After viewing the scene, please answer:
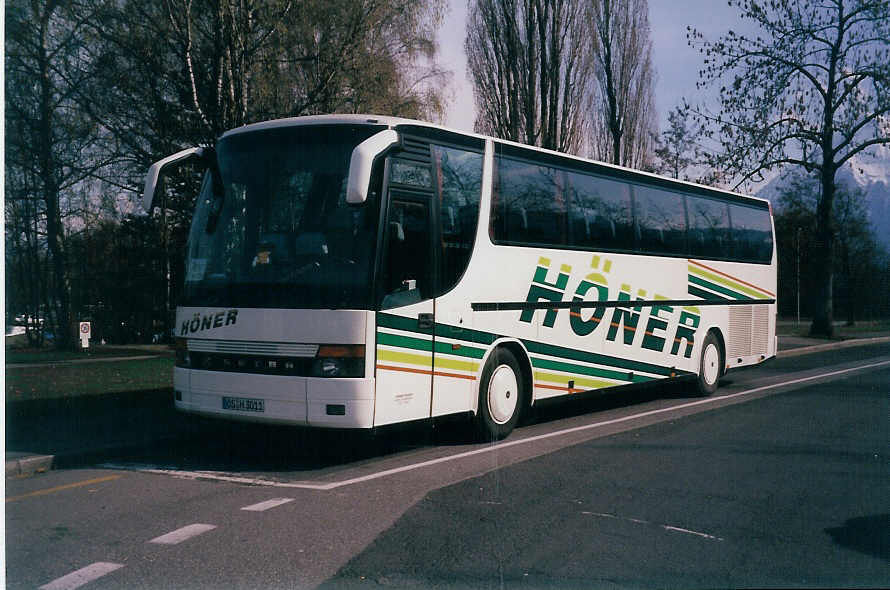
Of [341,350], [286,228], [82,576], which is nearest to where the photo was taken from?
[82,576]

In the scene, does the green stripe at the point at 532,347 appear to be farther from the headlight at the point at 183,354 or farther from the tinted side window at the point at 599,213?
the headlight at the point at 183,354

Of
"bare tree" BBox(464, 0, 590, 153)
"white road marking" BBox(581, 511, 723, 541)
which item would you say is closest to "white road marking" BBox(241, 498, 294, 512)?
"white road marking" BBox(581, 511, 723, 541)

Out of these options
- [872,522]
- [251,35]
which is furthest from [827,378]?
[251,35]

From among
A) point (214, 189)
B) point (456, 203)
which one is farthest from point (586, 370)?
point (214, 189)

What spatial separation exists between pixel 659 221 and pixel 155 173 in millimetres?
8054

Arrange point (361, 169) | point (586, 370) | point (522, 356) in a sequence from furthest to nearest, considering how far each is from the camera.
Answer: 1. point (586, 370)
2. point (522, 356)
3. point (361, 169)

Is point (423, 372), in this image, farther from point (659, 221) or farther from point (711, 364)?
point (711, 364)

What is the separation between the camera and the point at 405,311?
8742 millimetres

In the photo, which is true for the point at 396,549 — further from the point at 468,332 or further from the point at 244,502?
the point at 468,332

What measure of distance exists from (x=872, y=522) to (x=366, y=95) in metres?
18.8

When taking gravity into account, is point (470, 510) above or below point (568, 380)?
below

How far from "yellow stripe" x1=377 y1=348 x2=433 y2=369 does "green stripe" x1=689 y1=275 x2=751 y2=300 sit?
23.4 feet

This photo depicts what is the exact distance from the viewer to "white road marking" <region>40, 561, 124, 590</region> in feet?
16.2

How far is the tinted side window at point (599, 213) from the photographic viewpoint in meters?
11.9
